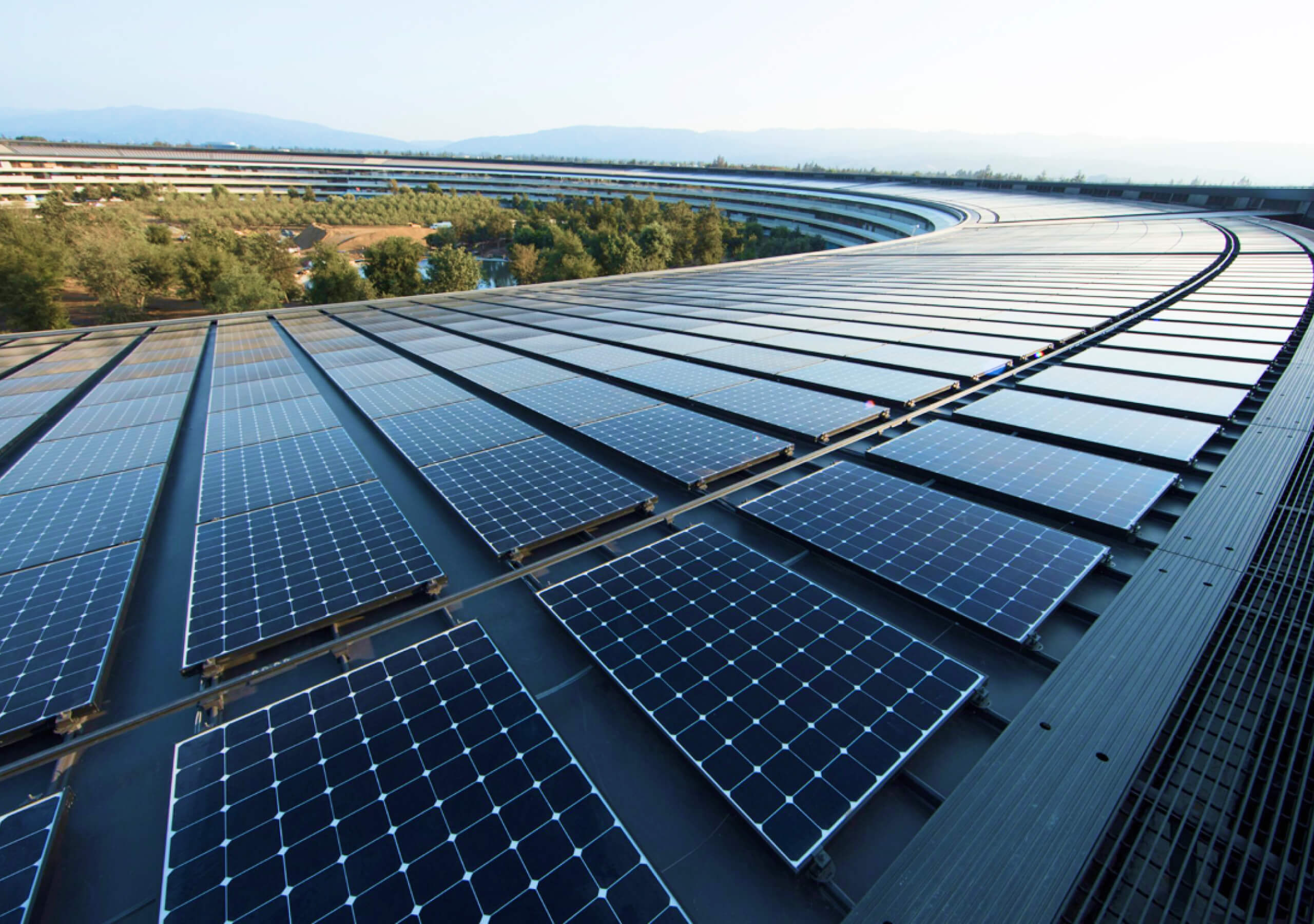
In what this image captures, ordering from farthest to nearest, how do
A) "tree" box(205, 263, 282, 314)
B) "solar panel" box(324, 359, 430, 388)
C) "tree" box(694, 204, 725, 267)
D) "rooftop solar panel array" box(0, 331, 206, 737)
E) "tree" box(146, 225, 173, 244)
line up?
"tree" box(694, 204, 725, 267) → "tree" box(146, 225, 173, 244) → "tree" box(205, 263, 282, 314) → "solar panel" box(324, 359, 430, 388) → "rooftop solar panel array" box(0, 331, 206, 737)

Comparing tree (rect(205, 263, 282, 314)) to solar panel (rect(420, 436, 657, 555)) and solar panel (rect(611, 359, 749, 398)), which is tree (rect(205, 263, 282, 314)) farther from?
solar panel (rect(420, 436, 657, 555))

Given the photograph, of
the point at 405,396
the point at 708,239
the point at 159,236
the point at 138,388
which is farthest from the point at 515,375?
the point at 159,236

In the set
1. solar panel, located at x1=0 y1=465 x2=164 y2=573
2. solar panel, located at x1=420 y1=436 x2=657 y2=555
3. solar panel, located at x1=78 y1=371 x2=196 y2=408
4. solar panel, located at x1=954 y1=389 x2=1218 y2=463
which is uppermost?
solar panel, located at x1=954 y1=389 x2=1218 y2=463

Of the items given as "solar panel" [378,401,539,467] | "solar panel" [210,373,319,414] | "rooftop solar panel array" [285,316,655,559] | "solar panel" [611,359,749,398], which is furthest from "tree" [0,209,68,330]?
"solar panel" [611,359,749,398]

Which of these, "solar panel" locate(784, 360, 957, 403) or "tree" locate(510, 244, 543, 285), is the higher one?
"solar panel" locate(784, 360, 957, 403)

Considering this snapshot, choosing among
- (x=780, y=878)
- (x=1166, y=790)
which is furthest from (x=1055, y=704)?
(x=780, y=878)

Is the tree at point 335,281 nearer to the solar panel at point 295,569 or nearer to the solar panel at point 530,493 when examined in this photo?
the solar panel at point 530,493

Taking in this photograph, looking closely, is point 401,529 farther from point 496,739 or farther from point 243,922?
point 243,922
